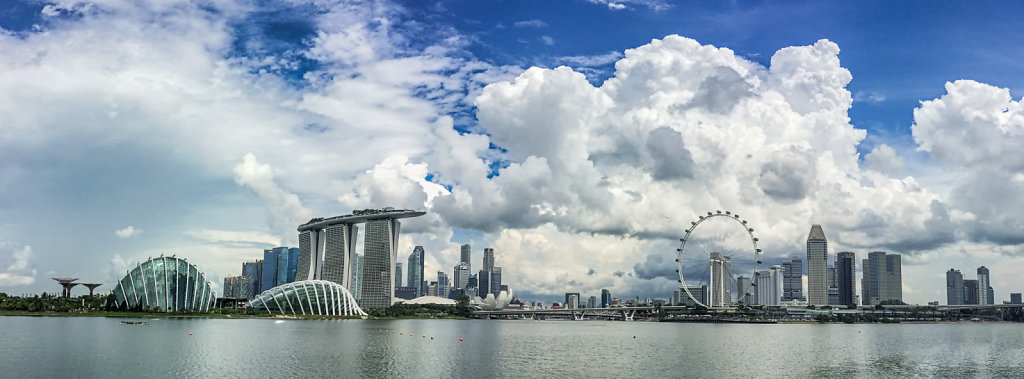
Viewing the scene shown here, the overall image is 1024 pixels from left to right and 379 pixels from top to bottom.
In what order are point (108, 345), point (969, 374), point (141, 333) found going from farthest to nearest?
1. point (141, 333)
2. point (108, 345)
3. point (969, 374)

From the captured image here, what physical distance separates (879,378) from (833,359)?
25632 mm

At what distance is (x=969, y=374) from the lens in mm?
82562

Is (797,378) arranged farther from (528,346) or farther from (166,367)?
(166,367)

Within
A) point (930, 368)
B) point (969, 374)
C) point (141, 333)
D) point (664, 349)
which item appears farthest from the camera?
point (141, 333)

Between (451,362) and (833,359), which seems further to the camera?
(833,359)

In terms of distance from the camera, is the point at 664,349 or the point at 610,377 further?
the point at 664,349

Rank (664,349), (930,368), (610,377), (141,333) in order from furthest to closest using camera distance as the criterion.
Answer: (141,333) < (664,349) < (930,368) < (610,377)

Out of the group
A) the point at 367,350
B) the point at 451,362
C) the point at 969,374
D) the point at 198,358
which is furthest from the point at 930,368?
the point at 198,358

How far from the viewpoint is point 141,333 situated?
411 feet

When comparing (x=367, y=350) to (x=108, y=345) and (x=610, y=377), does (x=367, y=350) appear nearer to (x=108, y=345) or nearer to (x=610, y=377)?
(x=108, y=345)

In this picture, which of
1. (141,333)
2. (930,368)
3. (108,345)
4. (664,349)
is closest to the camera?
(930,368)

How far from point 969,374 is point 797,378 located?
20.9 meters

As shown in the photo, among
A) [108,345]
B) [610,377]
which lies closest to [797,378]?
[610,377]

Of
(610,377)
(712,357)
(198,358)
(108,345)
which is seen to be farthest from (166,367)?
(712,357)
